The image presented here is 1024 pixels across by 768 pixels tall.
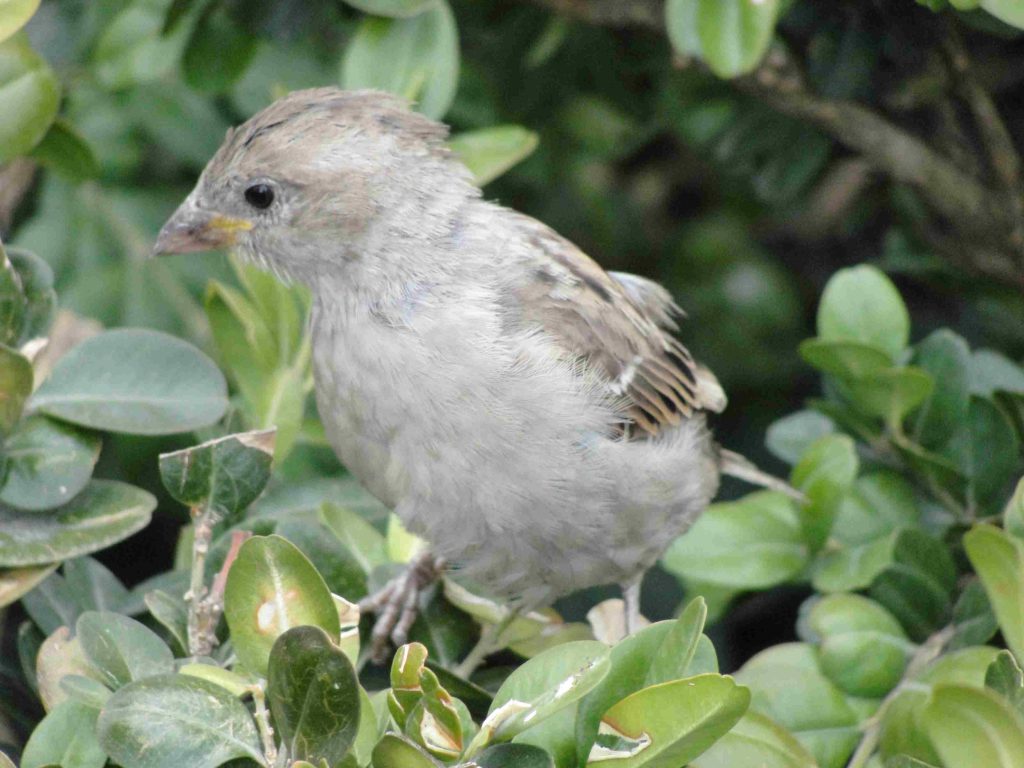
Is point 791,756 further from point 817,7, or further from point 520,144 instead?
point 817,7

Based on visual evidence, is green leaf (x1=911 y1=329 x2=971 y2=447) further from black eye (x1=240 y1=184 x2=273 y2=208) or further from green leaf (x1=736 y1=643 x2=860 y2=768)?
black eye (x1=240 y1=184 x2=273 y2=208)

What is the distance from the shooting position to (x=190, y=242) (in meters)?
2.41

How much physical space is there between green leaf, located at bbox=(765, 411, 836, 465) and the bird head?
95 centimetres

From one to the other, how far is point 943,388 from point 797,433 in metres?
0.38

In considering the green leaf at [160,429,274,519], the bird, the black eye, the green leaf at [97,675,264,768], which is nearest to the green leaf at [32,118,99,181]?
the bird

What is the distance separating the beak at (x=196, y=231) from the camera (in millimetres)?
2391

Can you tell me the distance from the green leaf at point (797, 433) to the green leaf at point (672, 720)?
1300 mm

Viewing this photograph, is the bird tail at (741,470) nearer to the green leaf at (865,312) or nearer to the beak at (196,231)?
the green leaf at (865,312)

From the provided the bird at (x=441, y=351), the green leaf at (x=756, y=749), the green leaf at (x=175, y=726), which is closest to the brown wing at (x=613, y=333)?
the bird at (x=441, y=351)

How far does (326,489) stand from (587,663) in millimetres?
1028

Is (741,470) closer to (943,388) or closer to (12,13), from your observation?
(943,388)

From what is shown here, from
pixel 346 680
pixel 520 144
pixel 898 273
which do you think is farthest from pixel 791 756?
pixel 898 273

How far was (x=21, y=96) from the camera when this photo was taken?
2.29m

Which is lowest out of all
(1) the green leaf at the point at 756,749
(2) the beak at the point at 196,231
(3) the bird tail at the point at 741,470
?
(3) the bird tail at the point at 741,470
